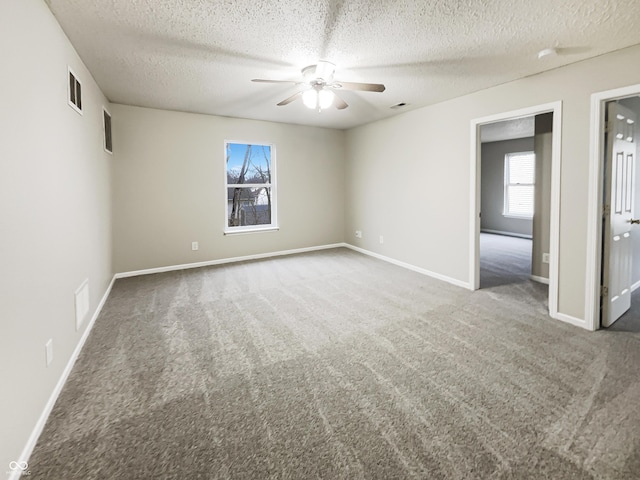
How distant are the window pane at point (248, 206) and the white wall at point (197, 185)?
246mm

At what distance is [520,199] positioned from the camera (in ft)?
27.2

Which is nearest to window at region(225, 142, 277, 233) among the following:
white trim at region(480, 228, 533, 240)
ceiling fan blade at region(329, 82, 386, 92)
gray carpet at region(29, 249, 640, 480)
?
gray carpet at region(29, 249, 640, 480)

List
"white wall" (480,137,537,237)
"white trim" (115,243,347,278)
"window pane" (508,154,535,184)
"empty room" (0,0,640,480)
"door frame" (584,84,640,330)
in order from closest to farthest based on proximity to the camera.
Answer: "empty room" (0,0,640,480)
"door frame" (584,84,640,330)
"white trim" (115,243,347,278)
"window pane" (508,154,535,184)
"white wall" (480,137,537,237)

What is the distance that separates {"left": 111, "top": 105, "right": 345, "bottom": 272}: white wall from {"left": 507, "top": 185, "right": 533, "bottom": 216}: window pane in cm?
515

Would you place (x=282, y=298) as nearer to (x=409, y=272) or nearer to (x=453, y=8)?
(x=409, y=272)

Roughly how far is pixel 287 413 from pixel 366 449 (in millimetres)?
491

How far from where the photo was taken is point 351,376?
7.11ft

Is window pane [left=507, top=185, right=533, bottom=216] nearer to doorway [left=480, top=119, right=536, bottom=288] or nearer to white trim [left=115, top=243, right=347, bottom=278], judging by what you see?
doorway [left=480, top=119, right=536, bottom=288]

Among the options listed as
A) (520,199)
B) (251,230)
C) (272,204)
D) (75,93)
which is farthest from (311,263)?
(520,199)

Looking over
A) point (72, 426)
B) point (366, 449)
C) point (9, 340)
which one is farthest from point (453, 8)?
point (72, 426)

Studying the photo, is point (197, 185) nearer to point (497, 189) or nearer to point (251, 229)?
point (251, 229)

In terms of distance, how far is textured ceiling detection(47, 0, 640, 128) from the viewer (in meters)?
2.07

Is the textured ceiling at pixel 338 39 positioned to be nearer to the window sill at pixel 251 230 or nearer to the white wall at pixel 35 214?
the white wall at pixel 35 214

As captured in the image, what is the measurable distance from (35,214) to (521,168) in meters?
9.56
